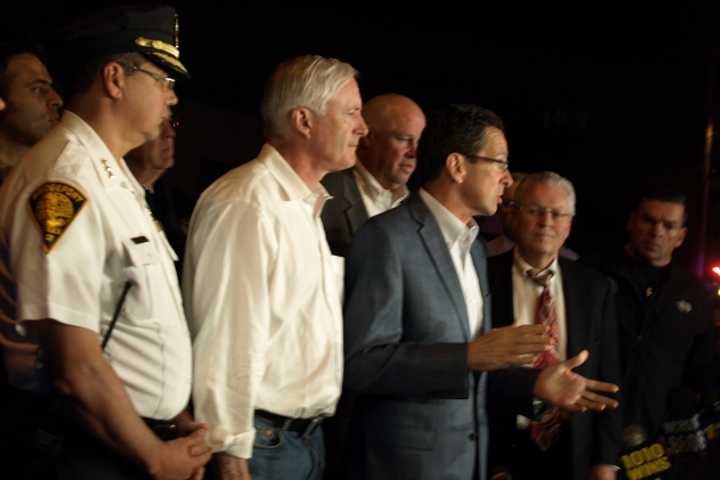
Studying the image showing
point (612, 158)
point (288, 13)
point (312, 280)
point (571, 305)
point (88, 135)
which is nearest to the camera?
point (88, 135)

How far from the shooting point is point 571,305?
10.3 feet

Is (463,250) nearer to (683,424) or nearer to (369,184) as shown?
(369,184)

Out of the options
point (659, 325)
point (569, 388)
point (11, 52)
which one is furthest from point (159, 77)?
point (659, 325)

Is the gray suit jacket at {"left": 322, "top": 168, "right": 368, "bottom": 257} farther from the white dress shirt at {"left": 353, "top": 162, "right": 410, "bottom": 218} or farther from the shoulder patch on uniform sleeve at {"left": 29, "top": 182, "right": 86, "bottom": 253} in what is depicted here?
the shoulder patch on uniform sleeve at {"left": 29, "top": 182, "right": 86, "bottom": 253}

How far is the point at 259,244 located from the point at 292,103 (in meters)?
0.48

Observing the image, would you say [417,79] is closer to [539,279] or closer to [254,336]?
[539,279]

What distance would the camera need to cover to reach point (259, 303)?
2.16 meters

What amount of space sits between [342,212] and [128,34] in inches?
50.9

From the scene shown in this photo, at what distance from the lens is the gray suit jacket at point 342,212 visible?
10.2 ft

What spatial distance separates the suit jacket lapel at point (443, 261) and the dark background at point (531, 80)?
2.33 metres

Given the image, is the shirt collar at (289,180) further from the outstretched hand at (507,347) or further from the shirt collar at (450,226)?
the outstretched hand at (507,347)

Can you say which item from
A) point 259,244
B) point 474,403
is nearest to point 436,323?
point 474,403

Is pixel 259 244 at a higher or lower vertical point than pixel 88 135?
lower

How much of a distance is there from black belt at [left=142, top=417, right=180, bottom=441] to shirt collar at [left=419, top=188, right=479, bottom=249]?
1.06 meters
